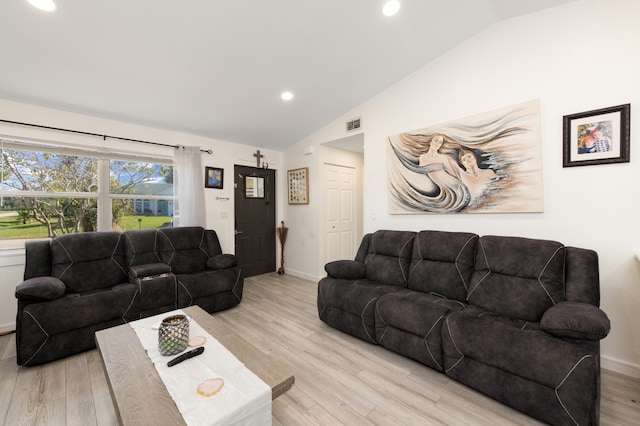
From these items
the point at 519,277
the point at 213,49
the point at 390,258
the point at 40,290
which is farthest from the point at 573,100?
the point at 40,290

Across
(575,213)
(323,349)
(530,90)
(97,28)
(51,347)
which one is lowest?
(323,349)

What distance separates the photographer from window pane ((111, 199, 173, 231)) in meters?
3.35

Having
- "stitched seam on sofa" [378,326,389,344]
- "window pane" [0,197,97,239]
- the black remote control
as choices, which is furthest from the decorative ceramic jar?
"window pane" [0,197,97,239]

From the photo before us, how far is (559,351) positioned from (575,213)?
1302mm

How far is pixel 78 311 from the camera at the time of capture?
2.18 meters

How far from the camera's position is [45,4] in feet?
5.85

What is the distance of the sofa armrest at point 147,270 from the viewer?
8.80 feet

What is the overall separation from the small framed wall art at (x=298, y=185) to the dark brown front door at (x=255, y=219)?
0.40 meters

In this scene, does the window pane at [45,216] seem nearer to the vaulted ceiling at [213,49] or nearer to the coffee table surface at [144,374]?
the vaulted ceiling at [213,49]

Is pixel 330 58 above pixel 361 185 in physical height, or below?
above

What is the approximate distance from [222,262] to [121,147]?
195cm

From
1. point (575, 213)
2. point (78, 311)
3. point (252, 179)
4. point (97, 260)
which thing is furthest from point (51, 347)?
point (575, 213)

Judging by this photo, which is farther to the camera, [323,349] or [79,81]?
[79,81]

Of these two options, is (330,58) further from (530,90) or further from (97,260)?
(97,260)
